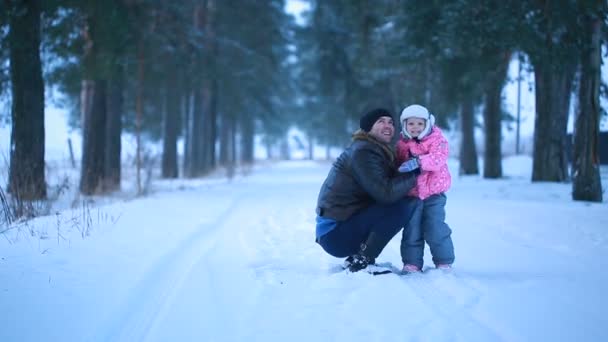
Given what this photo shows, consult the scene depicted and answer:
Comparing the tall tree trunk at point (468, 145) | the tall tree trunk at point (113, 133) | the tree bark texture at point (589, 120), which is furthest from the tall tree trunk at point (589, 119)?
the tall tree trunk at point (113, 133)

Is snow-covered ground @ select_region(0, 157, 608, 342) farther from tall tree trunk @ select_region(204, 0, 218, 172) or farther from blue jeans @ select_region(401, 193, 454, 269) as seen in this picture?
tall tree trunk @ select_region(204, 0, 218, 172)

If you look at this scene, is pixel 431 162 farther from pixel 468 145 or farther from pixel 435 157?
pixel 468 145

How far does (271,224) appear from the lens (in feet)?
24.8

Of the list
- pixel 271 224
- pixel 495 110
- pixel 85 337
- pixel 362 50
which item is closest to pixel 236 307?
pixel 85 337

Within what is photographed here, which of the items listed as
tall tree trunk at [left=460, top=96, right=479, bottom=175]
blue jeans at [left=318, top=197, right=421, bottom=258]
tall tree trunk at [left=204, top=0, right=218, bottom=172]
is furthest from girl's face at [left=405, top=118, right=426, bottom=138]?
tall tree trunk at [left=204, top=0, right=218, bottom=172]

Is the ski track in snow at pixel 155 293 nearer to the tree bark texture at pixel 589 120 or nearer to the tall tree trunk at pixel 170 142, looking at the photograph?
the tree bark texture at pixel 589 120

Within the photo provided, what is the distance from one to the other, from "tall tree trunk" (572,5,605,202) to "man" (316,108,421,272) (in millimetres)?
5511

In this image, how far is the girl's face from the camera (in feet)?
13.6

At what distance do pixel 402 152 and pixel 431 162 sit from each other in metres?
0.40

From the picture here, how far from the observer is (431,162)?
399 cm

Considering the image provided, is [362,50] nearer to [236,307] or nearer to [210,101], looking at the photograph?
[210,101]

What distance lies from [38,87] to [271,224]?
5.51 meters

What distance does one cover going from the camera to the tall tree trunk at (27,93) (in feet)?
29.3

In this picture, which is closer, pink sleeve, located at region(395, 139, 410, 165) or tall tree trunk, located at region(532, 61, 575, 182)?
pink sleeve, located at region(395, 139, 410, 165)
